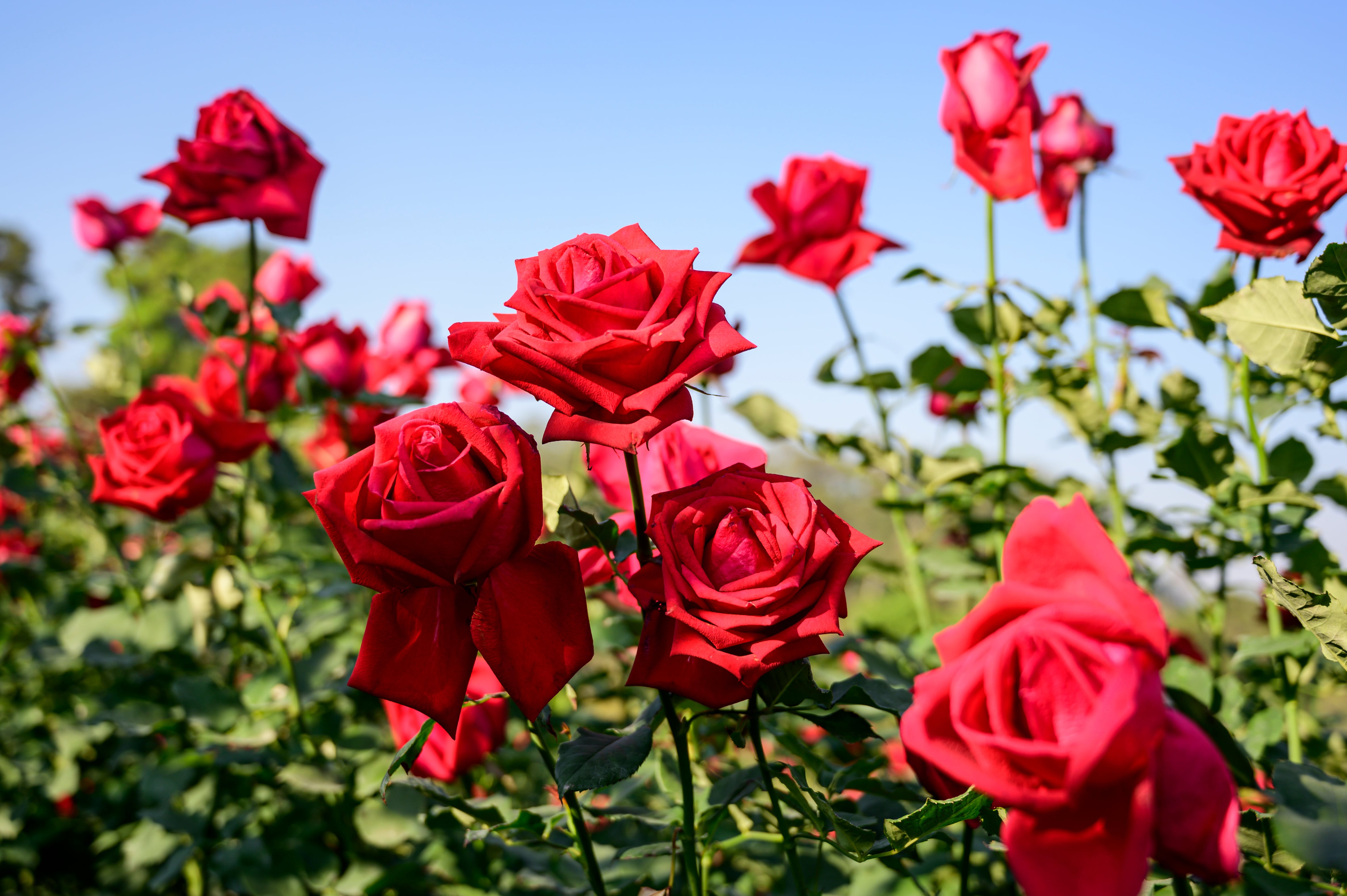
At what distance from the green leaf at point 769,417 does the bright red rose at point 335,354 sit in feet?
2.98

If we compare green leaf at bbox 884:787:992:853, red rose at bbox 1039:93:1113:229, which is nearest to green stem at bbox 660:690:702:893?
green leaf at bbox 884:787:992:853

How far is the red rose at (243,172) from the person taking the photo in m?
1.48

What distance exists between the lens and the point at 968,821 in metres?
0.74

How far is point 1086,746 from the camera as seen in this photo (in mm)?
427

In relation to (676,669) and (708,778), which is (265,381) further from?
(676,669)

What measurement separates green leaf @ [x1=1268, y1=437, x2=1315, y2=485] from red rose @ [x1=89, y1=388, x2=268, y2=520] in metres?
1.62

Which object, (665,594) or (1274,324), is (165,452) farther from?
(1274,324)

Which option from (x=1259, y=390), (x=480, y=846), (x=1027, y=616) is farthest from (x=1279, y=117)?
(x=480, y=846)

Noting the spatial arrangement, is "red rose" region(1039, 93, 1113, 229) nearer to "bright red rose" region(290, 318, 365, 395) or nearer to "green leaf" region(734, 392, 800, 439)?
"green leaf" region(734, 392, 800, 439)

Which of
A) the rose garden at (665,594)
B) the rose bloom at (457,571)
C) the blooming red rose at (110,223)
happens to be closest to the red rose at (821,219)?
the rose garden at (665,594)

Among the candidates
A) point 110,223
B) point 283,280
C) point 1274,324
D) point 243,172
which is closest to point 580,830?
point 1274,324

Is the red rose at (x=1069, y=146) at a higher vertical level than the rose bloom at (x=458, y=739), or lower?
higher

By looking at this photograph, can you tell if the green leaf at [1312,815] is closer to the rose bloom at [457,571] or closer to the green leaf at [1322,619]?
the green leaf at [1322,619]

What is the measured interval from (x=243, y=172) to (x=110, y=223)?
124 centimetres
